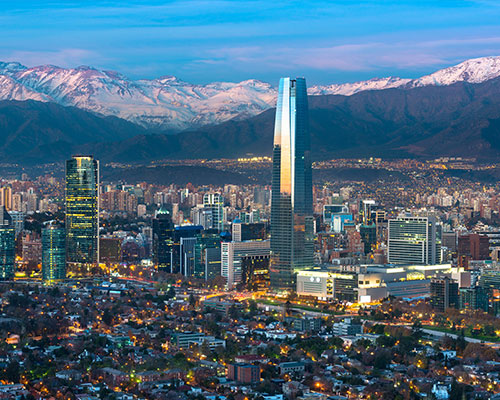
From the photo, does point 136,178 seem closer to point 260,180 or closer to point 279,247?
point 260,180

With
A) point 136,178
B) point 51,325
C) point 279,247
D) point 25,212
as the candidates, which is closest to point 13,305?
point 51,325

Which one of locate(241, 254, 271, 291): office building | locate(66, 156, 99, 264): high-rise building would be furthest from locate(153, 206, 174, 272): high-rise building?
locate(241, 254, 271, 291): office building

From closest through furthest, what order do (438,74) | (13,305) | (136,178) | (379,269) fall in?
(13,305) < (379,269) < (136,178) < (438,74)

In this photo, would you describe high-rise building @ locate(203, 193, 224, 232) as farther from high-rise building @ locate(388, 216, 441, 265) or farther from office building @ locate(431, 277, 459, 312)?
office building @ locate(431, 277, 459, 312)

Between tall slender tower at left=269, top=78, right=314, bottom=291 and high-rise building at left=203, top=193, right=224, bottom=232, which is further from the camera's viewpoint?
high-rise building at left=203, top=193, right=224, bottom=232

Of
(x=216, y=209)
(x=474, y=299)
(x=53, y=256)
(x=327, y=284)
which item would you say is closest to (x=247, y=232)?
(x=53, y=256)

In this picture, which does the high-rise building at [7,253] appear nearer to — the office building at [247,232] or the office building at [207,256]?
the office building at [207,256]
